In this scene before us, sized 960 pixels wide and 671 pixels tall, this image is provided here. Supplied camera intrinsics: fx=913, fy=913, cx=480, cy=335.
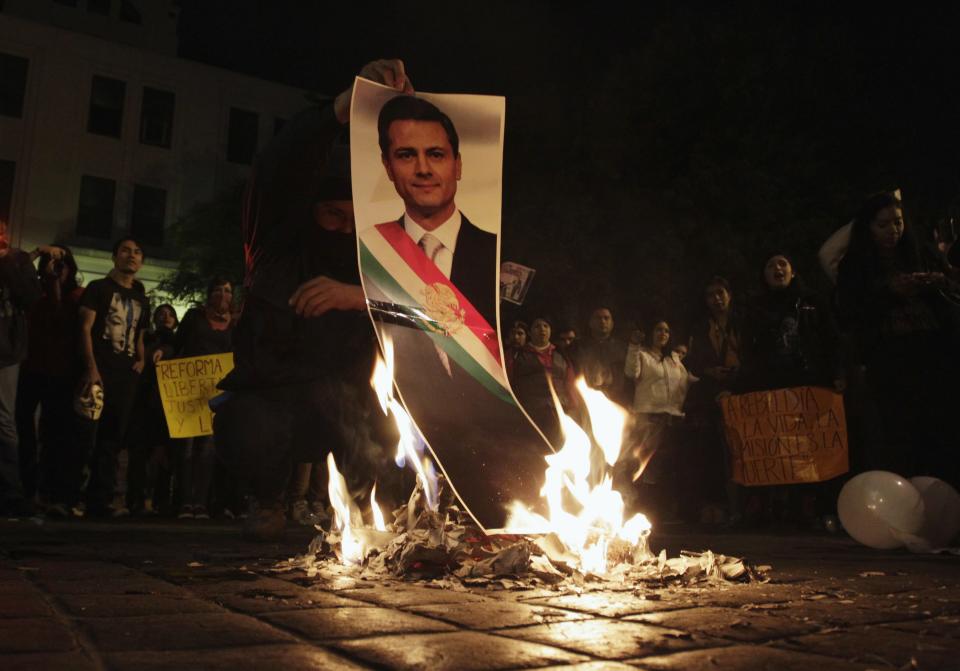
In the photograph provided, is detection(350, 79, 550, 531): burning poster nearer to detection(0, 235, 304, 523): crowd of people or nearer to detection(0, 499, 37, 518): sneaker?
detection(0, 235, 304, 523): crowd of people

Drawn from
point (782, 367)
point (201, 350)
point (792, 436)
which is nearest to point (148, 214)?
point (201, 350)

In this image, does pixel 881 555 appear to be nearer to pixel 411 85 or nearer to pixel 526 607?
pixel 526 607

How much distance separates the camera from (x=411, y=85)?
3.95 meters

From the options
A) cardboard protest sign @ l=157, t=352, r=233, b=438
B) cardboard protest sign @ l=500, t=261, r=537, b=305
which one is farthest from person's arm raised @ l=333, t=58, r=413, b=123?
cardboard protest sign @ l=500, t=261, r=537, b=305

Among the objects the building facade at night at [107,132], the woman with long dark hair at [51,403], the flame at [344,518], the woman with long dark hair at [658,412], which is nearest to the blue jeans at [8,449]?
the woman with long dark hair at [51,403]

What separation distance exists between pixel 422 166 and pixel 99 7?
107 feet

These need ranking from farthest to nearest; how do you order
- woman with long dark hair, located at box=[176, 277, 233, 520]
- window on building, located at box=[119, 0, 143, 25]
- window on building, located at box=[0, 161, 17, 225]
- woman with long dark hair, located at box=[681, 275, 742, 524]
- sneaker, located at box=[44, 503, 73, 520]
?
window on building, located at box=[119, 0, 143, 25] < window on building, located at box=[0, 161, 17, 225] < woman with long dark hair, located at box=[681, 275, 742, 524] < woman with long dark hair, located at box=[176, 277, 233, 520] < sneaker, located at box=[44, 503, 73, 520]

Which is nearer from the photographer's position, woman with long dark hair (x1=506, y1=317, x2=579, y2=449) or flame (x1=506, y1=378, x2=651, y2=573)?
flame (x1=506, y1=378, x2=651, y2=573)

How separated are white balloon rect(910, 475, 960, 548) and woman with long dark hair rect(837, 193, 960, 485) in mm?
494

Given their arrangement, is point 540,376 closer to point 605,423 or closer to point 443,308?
point 443,308

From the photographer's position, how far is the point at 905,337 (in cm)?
542

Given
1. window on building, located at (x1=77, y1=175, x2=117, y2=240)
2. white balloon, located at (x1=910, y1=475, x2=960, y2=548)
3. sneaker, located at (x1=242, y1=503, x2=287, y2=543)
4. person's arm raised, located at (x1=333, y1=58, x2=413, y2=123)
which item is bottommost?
sneaker, located at (x1=242, y1=503, x2=287, y2=543)

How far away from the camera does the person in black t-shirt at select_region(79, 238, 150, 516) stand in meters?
6.50

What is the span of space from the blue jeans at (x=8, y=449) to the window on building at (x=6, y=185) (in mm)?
23480
